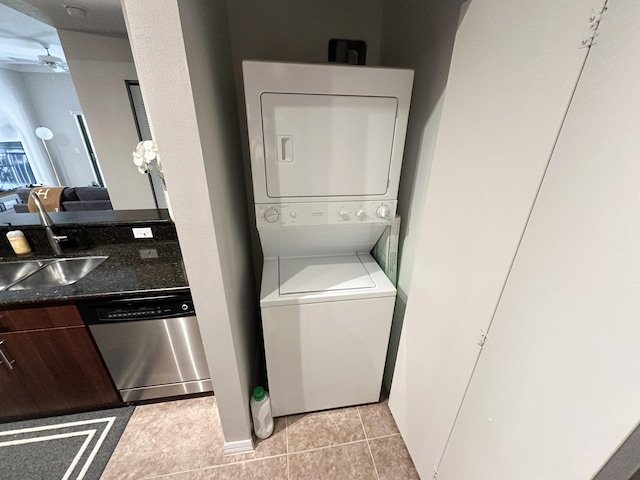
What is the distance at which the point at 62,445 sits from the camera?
1.52 meters

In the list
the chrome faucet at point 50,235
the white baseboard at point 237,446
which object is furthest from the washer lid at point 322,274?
the chrome faucet at point 50,235

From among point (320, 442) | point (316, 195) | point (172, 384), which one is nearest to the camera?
point (316, 195)

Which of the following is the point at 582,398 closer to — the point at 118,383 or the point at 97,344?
the point at 97,344

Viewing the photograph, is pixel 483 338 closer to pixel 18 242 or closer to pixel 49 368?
pixel 49 368

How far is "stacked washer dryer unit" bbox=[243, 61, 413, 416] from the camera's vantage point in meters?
1.10

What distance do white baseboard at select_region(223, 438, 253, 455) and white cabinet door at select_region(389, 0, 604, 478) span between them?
3.18ft

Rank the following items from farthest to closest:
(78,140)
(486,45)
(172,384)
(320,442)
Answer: (78,140), (172,384), (320,442), (486,45)

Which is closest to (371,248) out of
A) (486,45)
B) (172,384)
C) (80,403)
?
(486,45)

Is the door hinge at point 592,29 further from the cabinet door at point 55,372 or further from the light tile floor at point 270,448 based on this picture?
the cabinet door at point 55,372

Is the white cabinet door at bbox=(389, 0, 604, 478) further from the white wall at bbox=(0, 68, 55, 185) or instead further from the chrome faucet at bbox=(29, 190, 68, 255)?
the white wall at bbox=(0, 68, 55, 185)

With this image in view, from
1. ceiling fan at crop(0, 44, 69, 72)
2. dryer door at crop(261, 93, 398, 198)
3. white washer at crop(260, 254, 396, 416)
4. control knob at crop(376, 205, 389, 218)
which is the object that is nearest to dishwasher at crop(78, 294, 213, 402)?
white washer at crop(260, 254, 396, 416)

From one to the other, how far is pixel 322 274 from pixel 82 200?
287cm

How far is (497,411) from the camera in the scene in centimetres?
Answer: 83

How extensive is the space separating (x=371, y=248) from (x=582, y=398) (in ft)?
3.98
